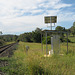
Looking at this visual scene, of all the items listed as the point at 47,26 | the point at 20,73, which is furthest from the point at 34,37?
the point at 20,73

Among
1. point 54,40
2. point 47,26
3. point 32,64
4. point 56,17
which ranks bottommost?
point 32,64

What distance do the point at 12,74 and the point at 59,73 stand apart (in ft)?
7.42

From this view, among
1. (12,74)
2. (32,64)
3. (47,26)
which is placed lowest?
(12,74)

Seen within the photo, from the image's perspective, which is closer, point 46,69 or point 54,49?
point 46,69

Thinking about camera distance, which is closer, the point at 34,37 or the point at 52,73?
the point at 52,73

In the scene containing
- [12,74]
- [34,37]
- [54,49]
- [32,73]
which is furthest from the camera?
[34,37]

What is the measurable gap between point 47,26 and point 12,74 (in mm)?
8514

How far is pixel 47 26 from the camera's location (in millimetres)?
13797

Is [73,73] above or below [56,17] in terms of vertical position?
below

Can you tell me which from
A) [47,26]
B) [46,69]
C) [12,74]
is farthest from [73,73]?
[47,26]

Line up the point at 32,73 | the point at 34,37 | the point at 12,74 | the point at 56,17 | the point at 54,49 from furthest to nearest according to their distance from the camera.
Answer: the point at 34,37 < the point at 56,17 < the point at 54,49 < the point at 12,74 < the point at 32,73

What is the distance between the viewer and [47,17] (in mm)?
13531

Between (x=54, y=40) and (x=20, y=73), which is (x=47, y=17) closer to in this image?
(x=54, y=40)

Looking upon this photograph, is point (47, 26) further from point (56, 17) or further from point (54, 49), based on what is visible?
point (54, 49)
